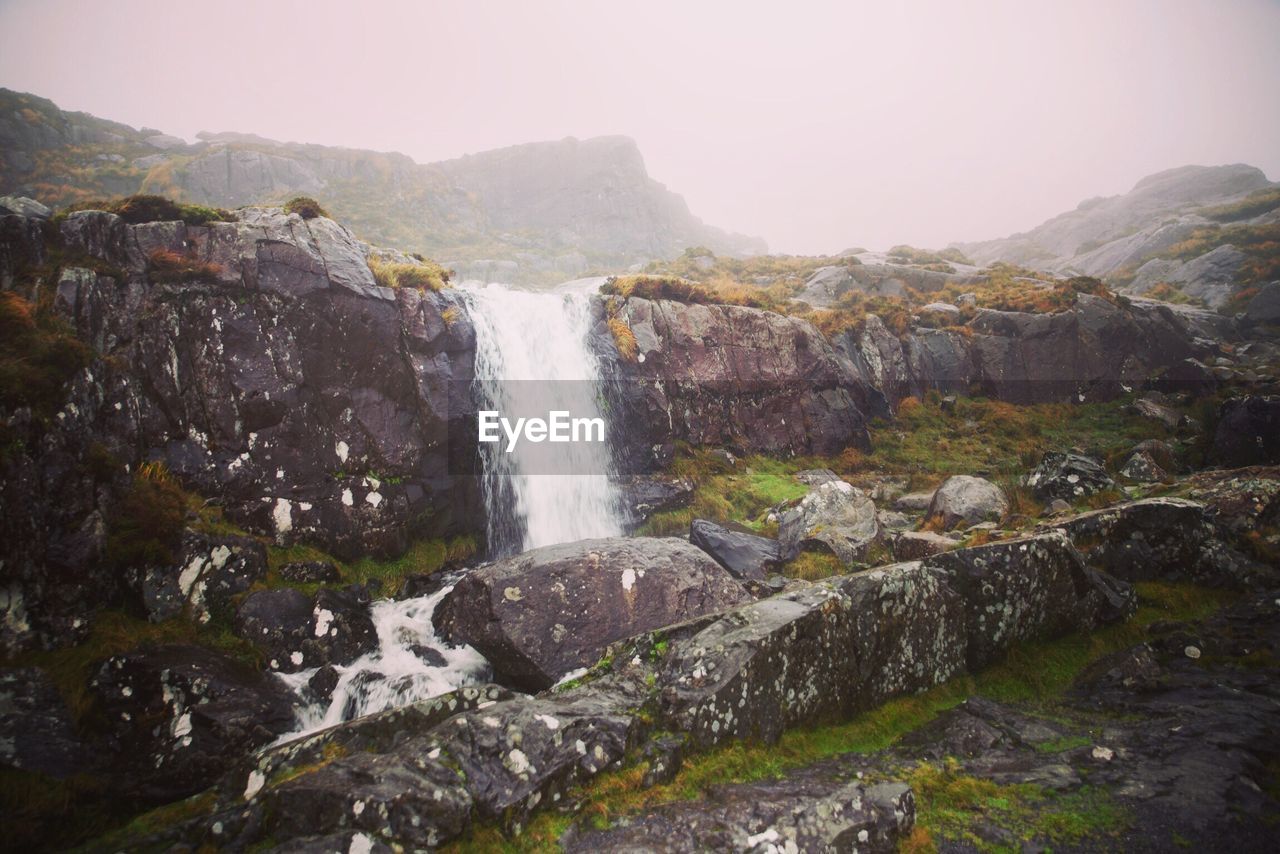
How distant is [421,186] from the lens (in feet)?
229

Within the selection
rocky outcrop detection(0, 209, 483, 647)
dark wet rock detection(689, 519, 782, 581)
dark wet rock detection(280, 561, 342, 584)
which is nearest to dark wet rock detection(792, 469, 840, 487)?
dark wet rock detection(689, 519, 782, 581)

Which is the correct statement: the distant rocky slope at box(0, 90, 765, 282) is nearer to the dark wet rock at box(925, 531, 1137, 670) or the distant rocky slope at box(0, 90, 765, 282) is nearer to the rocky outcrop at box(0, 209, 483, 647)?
the rocky outcrop at box(0, 209, 483, 647)

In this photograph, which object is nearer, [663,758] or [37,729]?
[663,758]

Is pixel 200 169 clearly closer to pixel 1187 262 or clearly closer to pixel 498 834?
pixel 498 834

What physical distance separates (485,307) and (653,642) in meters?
14.1

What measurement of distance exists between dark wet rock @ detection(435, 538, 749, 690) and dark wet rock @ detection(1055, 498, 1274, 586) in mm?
6329

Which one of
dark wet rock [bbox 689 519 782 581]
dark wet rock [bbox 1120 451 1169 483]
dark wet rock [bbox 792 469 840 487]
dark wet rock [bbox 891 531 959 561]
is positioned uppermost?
dark wet rock [bbox 1120 451 1169 483]

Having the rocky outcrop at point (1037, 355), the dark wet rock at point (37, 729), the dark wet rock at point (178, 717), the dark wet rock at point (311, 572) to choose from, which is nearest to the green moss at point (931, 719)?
the dark wet rock at point (178, 717)

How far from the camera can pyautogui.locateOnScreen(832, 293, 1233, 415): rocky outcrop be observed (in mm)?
25219

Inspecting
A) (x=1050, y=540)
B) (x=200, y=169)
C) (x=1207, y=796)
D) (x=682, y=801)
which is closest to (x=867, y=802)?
(x=682, y=801)

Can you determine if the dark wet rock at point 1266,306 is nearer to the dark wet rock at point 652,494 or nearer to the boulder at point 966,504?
the boulder at point 966,504

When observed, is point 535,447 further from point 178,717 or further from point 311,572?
point 178,717

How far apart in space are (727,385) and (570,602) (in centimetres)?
1378

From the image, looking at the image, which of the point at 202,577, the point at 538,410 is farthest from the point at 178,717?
the point at 538,410
